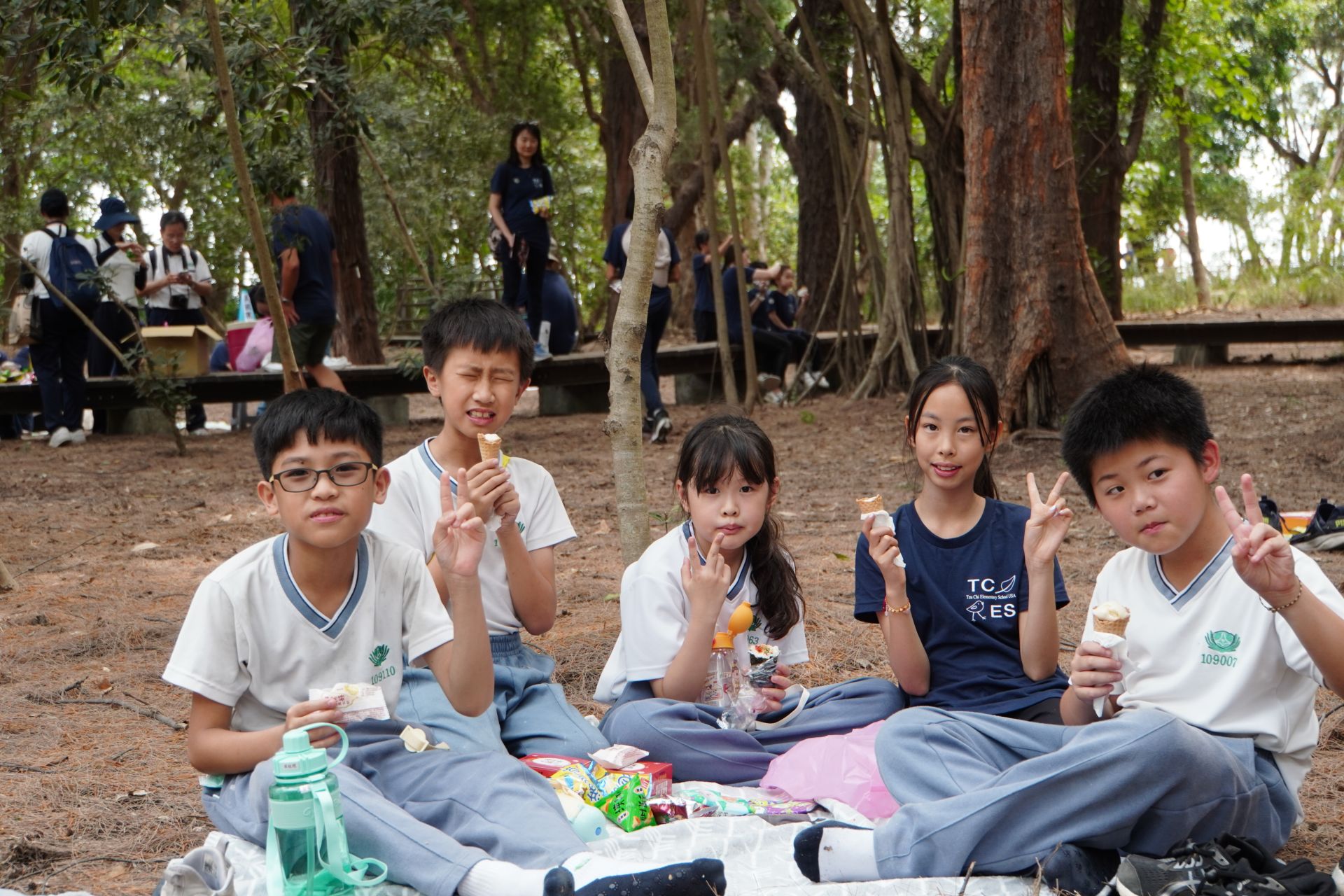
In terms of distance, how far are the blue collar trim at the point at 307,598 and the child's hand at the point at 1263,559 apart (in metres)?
1.59

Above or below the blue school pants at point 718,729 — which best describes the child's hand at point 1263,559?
above

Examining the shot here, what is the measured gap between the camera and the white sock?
Result: 7.22ft

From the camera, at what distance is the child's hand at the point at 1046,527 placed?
2.68 meters

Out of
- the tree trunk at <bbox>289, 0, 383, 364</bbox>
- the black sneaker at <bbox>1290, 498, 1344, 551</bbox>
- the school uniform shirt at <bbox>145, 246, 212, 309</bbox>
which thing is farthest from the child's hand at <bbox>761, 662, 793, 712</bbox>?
the school uniform shirt at <bbox>145, 246, 212, 309</bbox>

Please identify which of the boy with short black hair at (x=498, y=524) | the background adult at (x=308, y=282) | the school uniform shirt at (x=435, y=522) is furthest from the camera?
the background adult at (x=308, y=282)

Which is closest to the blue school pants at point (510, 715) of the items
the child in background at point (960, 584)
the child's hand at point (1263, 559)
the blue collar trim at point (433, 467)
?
the blue collar trim at point (433, 467)

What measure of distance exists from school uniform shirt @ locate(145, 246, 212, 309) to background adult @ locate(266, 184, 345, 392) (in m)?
1.34

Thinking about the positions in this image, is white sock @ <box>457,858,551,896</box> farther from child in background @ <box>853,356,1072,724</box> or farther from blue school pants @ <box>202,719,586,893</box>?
child in background @ <box>853,356,1072,724</box>

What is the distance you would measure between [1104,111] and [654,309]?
14.4 ft

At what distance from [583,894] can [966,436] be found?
141cm

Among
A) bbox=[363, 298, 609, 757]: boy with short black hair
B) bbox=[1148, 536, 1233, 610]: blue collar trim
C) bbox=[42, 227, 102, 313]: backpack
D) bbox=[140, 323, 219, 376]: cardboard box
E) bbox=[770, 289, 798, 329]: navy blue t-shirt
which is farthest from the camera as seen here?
bbox=[770, 289, 798, 329]: navy blue t-shirt

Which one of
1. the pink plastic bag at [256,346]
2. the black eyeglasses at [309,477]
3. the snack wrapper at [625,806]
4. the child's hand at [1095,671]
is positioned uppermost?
the pink plastic bag at [256,346]

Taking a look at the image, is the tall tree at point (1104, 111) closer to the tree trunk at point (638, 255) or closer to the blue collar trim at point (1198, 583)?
the tree trunk at point (638, 255)

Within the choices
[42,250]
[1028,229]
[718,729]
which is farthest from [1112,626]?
[42,250]
